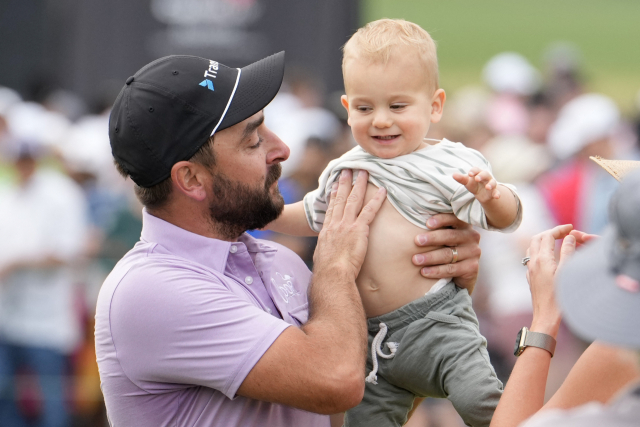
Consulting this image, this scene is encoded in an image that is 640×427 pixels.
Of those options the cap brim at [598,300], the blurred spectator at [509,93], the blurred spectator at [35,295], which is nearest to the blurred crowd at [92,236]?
the blurred spectator at [35,295]

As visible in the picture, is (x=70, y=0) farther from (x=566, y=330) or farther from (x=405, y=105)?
(x=405, y=105)

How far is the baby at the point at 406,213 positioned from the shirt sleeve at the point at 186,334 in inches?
20.3

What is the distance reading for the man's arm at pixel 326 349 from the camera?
2.44 m

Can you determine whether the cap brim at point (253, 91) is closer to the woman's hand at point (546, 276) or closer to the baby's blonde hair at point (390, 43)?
the baby's blonde hair at point (390, 43)

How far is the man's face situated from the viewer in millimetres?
2775

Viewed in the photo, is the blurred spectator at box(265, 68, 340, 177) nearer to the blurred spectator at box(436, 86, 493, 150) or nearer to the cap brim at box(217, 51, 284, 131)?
the blurred spectator at box(436, 86, 493, 150)

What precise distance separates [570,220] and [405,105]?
3759mm

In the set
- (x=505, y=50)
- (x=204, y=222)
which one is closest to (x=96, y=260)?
(x=204, y=222)

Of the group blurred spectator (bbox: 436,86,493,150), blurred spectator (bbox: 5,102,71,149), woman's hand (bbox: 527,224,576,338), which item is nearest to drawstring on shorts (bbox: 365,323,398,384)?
woman's hand (bbox: 527,224,576,338)

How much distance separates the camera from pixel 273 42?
984cm

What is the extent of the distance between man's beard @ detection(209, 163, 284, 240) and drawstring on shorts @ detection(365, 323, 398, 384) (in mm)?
536

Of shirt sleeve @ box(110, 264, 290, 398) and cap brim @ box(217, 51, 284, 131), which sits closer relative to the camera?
shirt sleeve @ box(110, 264, 290, 398)

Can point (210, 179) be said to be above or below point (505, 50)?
below

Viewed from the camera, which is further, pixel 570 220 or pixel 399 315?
pixel 570 220
